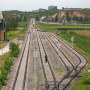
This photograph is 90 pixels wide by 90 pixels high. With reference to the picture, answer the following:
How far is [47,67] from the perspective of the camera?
2423 cm

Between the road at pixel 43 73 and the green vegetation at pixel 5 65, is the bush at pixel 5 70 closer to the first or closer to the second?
the green vegetation at pixel 5 65

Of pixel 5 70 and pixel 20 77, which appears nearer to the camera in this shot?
pixel 20 77

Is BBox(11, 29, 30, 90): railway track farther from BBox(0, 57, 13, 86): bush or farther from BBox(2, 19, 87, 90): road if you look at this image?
BBox(0, 57, 13, 86): bush

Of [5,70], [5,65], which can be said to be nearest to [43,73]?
[5,70]

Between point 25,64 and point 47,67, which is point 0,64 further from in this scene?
point 47,67

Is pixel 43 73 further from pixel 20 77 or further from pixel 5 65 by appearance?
pixel 5 65

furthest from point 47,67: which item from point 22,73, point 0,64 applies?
point 0,64

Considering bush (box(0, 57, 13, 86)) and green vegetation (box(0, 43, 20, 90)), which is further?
green vegetation (box(0, 43, 20, 90))

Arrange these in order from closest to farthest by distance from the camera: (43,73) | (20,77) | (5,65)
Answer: (20,77), (43,73), (5,65)

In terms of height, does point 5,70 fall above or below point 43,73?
above

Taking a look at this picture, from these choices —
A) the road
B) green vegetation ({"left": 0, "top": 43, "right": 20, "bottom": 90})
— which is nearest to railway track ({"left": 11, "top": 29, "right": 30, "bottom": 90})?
the road

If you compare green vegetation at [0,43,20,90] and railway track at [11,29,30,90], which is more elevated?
green vegetation at [0,43,20,90]

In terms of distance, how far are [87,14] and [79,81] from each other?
15992cm

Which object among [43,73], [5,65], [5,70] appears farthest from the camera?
[5,65]
